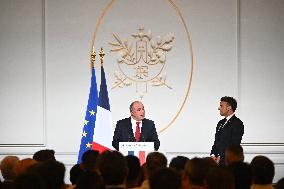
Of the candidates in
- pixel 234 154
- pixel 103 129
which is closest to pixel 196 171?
pixel 234 154

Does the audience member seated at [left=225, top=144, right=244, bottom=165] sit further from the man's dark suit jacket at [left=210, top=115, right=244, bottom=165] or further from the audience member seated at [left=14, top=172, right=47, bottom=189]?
the audience member seated at [left=14, top=172, right=47, bottom=189]

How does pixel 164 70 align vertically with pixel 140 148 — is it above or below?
above

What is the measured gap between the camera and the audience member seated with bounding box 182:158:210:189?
11.7 feet

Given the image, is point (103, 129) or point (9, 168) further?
point (103, 129)

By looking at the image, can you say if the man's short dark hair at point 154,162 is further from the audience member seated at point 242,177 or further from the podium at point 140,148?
the podium at point 140,148

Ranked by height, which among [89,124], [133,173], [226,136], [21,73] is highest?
[21,73]

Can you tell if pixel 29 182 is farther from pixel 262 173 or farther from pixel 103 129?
pixel 103 129

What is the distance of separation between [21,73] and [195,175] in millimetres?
5048

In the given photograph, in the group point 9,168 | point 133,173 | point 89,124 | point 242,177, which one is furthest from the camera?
point 89,124

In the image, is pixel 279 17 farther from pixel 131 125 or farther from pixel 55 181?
pixel 55 181

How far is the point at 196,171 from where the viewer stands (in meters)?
3.58

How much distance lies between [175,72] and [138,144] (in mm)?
2320

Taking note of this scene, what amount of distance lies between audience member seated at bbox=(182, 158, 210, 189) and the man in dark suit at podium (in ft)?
9.38

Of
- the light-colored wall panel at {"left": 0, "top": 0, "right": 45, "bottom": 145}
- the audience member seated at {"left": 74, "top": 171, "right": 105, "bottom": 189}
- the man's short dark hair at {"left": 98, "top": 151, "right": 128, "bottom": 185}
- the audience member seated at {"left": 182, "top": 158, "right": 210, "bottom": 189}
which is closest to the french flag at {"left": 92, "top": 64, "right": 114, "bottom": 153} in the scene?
the light-colored wall panel at {"left": 0, "top": 0, "right": 45, "bottom": 145}
